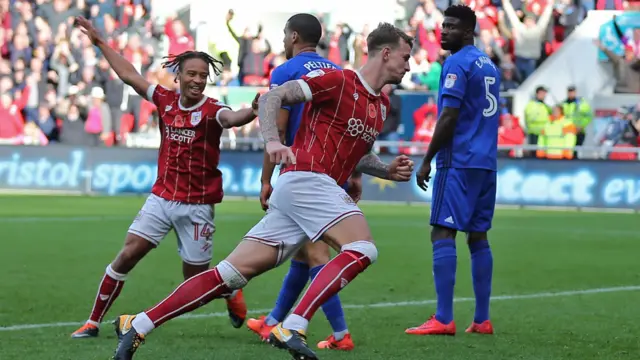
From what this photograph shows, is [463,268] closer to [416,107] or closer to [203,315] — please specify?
[203,315]

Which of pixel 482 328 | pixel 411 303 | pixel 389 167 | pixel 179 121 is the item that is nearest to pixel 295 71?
pixel 179 121

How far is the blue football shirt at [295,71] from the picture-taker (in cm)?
761

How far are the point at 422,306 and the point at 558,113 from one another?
15.2 meters

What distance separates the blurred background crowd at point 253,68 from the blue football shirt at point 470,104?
49.2 ft

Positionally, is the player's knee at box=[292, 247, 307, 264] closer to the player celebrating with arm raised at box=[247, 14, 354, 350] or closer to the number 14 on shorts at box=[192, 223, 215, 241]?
the player celebrating with arm raised at box=[247, 14, 354, 350]

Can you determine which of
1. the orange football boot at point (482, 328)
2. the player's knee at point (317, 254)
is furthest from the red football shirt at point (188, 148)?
the orange football boot at point (482, 328)

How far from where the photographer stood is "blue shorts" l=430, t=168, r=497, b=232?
27.2ft

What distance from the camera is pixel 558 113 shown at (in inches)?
955

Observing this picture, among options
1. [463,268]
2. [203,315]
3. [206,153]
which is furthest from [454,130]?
[463,268]

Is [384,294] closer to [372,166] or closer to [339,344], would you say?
[339,344]

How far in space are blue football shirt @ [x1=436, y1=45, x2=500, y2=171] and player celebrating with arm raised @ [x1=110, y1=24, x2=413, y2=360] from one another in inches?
55.4

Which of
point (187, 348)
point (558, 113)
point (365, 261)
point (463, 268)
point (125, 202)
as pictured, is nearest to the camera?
point (365, 261)

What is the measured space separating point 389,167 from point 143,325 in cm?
157

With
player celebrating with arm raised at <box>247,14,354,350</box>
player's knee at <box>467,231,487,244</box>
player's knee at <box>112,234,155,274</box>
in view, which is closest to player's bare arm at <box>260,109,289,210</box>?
player celebrating with arm raised at <box>247,14,354,350</box>
